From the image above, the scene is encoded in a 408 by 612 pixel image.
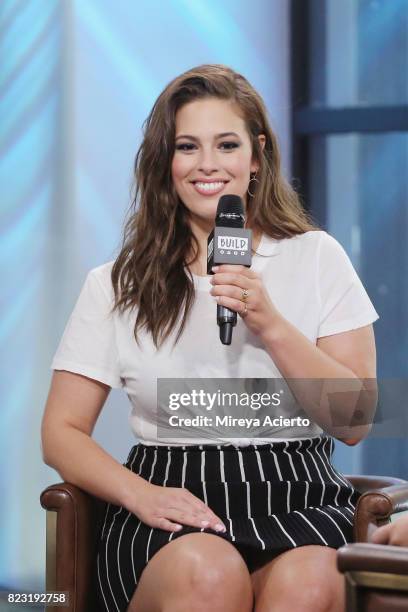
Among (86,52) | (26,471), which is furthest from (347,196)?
(26,471)

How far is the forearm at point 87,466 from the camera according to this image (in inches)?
72.8

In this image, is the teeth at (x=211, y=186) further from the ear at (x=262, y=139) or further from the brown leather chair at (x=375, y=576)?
the brown leather chair at (x=375, y=576)

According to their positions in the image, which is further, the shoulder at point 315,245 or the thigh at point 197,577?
the shoulder at point 315,245

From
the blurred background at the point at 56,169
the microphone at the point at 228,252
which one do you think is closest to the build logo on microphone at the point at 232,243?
the microphone at the point at 228,252

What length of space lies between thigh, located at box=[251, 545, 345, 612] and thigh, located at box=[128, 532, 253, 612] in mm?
44

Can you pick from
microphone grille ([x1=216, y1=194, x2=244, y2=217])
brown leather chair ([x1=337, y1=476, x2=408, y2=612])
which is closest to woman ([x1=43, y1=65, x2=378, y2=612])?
microphone grille ([x1=216, y1=194, x2=244, y2=217])

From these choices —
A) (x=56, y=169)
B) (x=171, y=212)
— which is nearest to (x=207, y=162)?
(x=171, y=212)

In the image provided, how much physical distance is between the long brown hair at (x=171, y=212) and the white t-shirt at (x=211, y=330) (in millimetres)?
27

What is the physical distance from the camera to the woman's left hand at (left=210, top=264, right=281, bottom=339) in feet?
5.44

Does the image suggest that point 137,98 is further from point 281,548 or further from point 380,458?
point 281,548

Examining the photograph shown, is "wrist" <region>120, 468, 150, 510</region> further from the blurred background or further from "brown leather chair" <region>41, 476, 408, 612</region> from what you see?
the blurred background

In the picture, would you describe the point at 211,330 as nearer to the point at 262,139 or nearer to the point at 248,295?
the point at 248,295

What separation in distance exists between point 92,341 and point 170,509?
1.31 ft

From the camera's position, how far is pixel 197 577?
161cm
